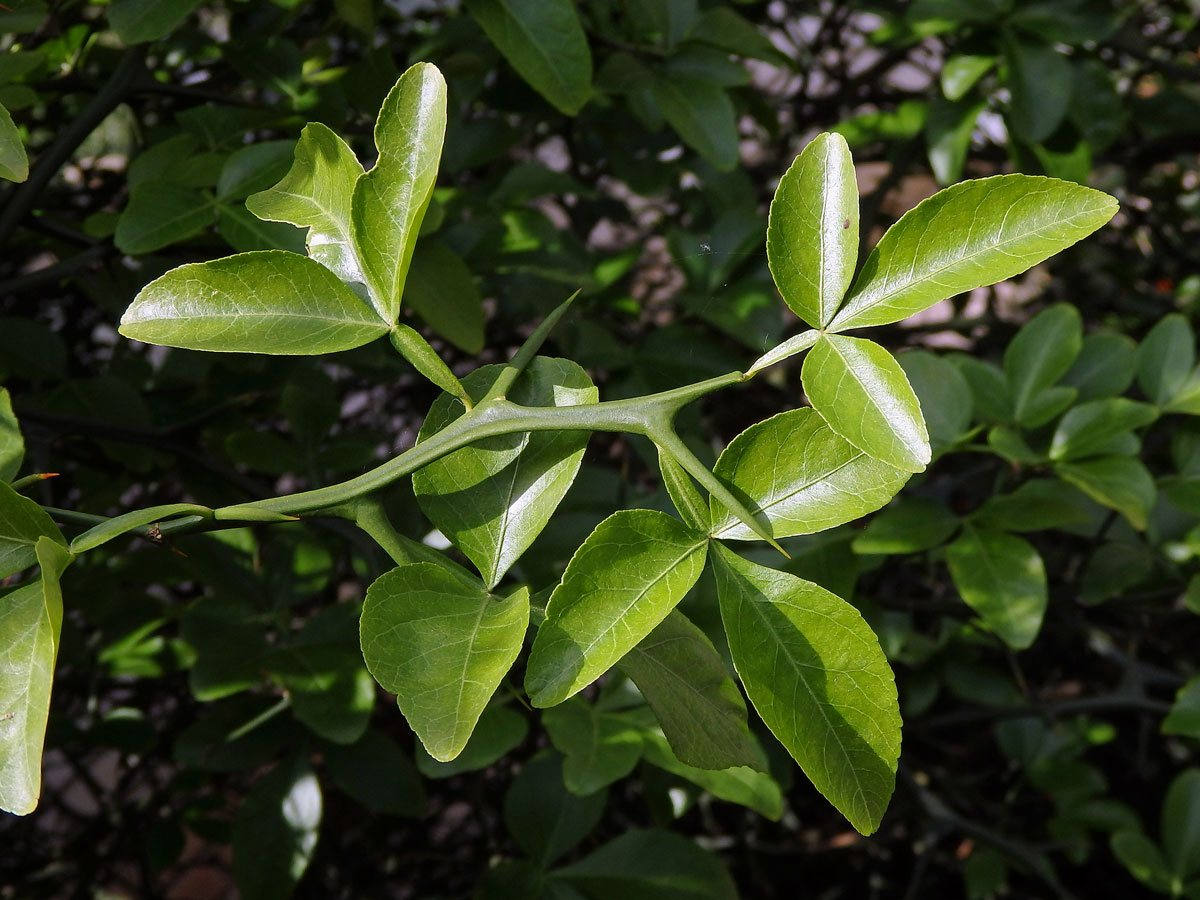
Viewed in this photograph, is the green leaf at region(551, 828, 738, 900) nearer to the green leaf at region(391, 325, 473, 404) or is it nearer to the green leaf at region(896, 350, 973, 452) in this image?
the green leaf at region(896, 350, 973, 452)

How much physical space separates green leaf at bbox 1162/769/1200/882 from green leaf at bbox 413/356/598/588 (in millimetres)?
1121

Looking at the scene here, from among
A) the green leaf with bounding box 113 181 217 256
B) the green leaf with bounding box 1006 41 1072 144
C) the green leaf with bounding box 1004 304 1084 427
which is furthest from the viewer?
the green leaf with bounding box 1006 41 1072 144

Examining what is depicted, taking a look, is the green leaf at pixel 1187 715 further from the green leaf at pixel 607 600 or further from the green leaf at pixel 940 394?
the green leaf at pixel 607 600

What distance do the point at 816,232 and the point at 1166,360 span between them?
2.29 ft

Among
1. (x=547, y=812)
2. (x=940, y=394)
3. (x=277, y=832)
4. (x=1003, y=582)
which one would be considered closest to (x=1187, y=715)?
(x=1003, y=582)

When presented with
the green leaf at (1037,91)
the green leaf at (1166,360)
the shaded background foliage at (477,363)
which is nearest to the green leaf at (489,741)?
the shaded background foliage at (477,363)

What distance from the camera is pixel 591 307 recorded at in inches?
48.1

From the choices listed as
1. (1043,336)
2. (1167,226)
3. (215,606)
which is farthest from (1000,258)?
(1167,226)

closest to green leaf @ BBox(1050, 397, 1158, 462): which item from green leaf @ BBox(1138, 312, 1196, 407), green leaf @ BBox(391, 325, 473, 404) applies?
green leaf @ BBox(1138, 312, 1196, 407)

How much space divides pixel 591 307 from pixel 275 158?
22.6 inches

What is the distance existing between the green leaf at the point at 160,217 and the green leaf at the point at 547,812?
0.57 m

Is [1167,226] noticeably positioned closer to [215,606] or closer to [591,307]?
[591,307]

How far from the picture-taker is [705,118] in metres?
0.99

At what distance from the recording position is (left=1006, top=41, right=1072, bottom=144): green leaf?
1.11 meters
